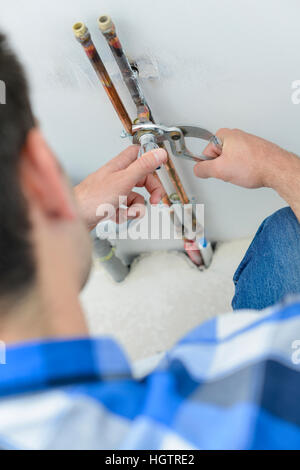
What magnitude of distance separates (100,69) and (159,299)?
29.6 inches

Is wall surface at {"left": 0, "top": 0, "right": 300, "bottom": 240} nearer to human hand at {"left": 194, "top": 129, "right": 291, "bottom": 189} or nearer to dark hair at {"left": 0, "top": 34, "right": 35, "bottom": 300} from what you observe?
human hand at {"left": 194, "top": 129, "right": 291, "bottom": 189}

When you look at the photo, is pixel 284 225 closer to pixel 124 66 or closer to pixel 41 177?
pixel 124 66

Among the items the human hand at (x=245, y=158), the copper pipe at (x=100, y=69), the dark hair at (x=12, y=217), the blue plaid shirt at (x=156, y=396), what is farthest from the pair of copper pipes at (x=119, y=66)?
the blue plaid shirt at (x=156, y=396)

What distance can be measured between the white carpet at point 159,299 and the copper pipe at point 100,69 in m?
0.60

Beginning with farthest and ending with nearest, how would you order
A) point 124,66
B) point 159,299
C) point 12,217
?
point 159,299, point 124,66, point 12,217

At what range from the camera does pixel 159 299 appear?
1169 millimetres

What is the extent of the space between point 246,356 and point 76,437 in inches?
6.6

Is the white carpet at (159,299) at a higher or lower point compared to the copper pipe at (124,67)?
lower

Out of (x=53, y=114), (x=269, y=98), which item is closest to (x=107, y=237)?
(x=53, y=114)

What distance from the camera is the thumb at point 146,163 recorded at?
60 centimetres

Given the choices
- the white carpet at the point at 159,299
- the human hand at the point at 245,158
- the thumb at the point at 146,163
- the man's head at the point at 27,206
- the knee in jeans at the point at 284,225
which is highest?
the man's head at the point at 27,206

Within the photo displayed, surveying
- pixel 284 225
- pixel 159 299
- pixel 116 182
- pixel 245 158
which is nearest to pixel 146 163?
pixel 116 182

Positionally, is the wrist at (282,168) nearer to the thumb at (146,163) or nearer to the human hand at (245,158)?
the human hand at (245,158)

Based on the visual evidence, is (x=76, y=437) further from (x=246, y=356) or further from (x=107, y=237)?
(x=107, y=237)
